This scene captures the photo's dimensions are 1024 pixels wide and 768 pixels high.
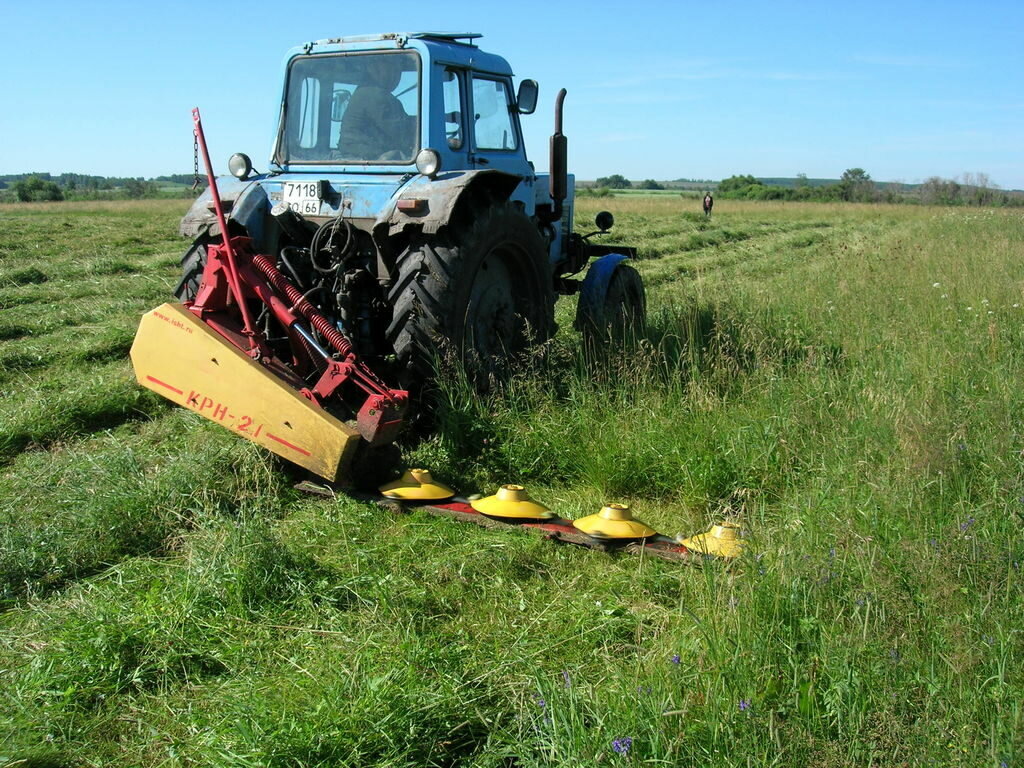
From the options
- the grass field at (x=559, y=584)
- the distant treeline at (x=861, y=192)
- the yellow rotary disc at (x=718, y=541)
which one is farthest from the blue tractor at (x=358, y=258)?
the distant treeline at (x=861, y=192)

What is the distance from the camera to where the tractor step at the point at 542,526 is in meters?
3.69

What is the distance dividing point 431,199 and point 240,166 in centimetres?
167

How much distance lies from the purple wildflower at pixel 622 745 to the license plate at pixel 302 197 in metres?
3.74

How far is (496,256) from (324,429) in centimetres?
194

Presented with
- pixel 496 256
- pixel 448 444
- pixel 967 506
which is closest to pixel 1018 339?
pixel 967 506

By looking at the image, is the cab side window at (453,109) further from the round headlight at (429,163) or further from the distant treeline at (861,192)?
the distant treeline at (861,192)

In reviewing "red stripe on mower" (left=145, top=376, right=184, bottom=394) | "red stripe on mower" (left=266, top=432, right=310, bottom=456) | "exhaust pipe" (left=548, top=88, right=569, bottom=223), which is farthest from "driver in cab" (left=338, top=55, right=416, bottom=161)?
"red stripe on mower" (left=266, top=432, right=310, bottom=456)

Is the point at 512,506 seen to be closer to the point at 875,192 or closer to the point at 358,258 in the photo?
the point at 358,258

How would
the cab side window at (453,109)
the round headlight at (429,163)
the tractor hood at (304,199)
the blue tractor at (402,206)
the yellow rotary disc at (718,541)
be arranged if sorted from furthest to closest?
the cab side window at (453,109), the tractor hood at (304,199), the round headlight at (429,163), the blue tractor at (402,206), the yellow rotary disc at (718,541)

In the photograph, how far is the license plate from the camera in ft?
17.2

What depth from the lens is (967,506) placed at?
355 cm

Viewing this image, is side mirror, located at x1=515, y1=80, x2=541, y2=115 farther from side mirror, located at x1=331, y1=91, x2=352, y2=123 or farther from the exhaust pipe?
side mirror, located at x1=331, y1=91, x2=352, y2=123

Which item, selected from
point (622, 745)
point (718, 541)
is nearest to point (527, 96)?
point (718, 541)

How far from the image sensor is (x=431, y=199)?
477cm
